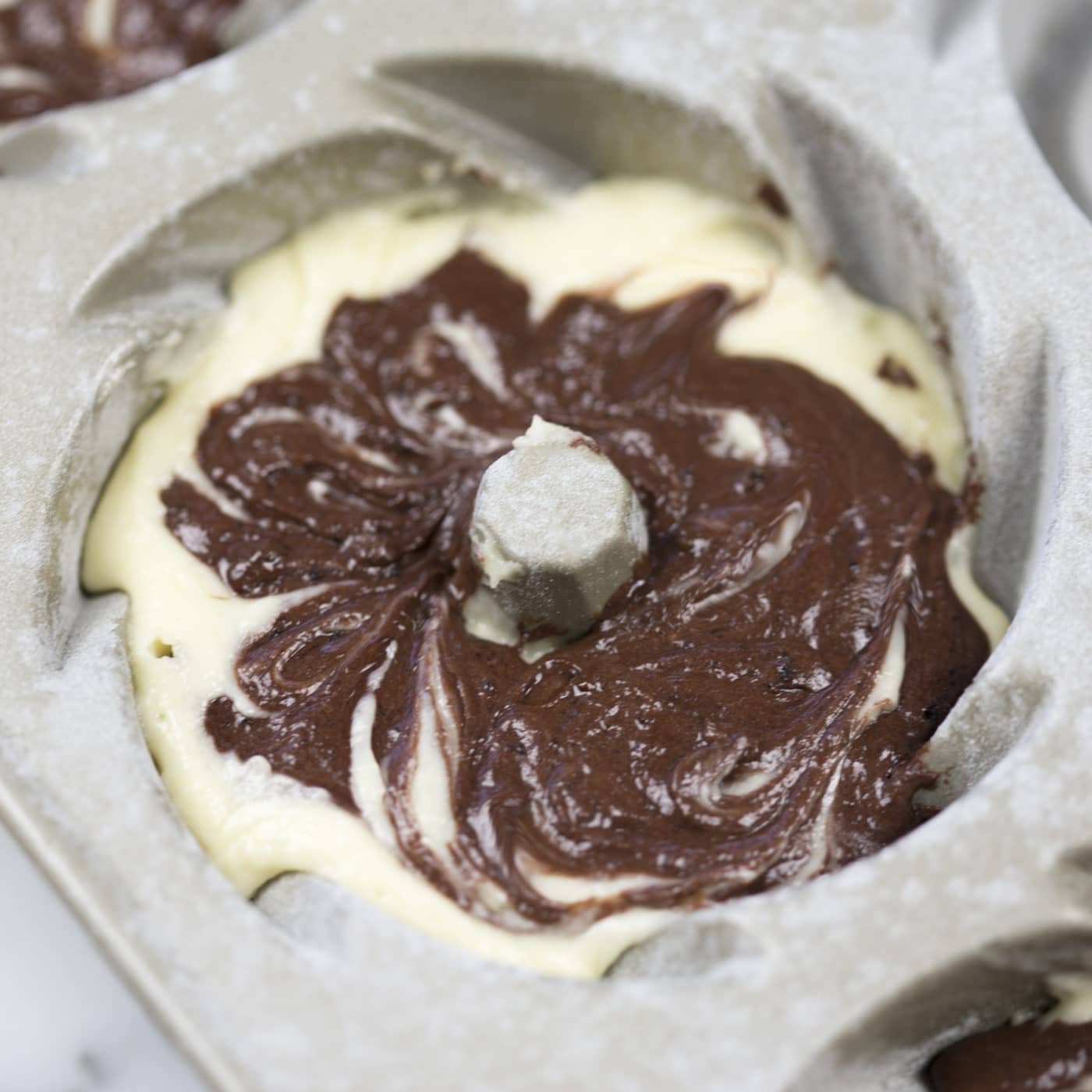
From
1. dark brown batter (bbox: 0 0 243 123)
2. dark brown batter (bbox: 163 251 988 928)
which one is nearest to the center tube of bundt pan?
dark brown batter (bbox: 163 251 988 928)

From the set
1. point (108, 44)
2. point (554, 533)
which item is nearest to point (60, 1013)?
point (554, 533)

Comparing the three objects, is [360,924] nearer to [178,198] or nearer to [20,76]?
[178,198]

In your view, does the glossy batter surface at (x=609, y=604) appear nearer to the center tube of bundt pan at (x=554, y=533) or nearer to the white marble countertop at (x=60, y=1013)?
the center tube of bundt pan at (x=554, y=533)

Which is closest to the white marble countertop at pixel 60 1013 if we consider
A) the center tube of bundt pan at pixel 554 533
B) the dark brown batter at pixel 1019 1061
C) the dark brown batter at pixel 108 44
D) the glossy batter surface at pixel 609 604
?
the glossy batter surface at pixel 609 604

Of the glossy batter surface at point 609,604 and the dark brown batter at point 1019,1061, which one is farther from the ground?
the glossy batter surface at point 609,604

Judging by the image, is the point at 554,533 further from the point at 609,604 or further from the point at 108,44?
the point at 108,44
